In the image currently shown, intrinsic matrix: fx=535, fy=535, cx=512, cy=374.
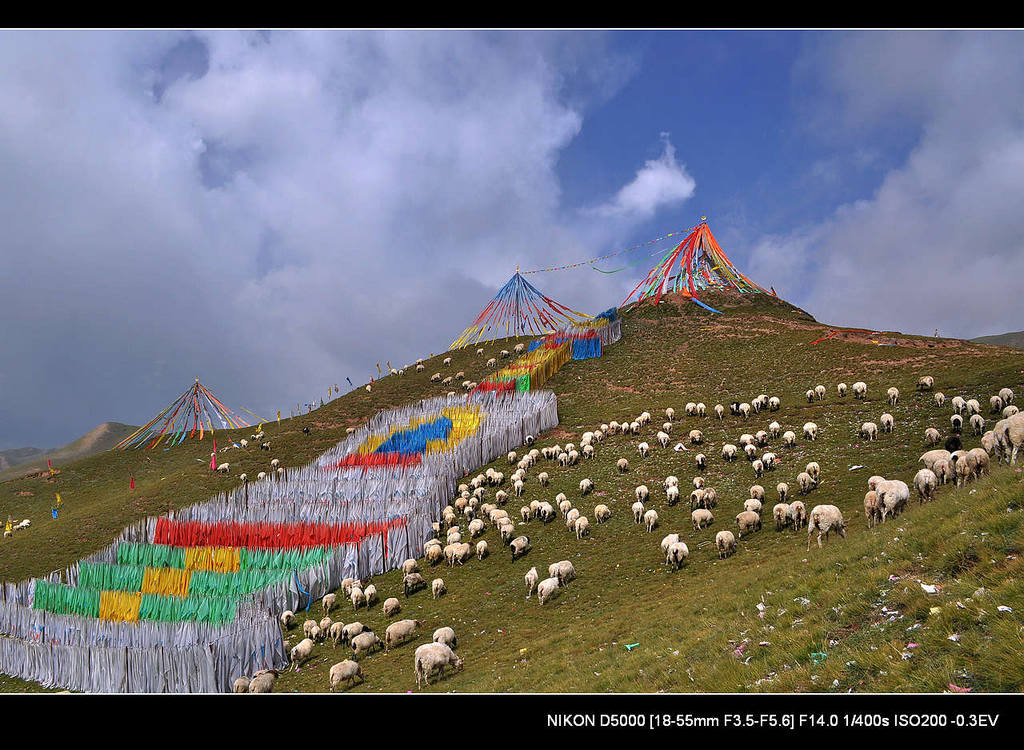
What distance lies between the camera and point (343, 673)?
1469 centimetres

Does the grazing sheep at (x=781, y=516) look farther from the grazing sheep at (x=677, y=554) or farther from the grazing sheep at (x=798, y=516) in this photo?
the grazing sheep at (x=677, y=554)

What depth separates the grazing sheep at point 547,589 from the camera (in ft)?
59.7

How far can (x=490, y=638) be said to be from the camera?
16406mm

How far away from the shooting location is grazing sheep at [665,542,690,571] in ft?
58.4

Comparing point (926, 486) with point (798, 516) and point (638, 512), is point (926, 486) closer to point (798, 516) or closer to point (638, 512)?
point (798, 516)

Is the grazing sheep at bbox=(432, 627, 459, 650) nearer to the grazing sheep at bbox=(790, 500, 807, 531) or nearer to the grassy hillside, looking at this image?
the grassy hillside

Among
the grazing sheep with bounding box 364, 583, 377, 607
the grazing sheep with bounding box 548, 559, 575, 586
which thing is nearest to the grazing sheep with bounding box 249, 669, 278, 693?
the grazing sheep with bounding box 364, 583, 377, 607

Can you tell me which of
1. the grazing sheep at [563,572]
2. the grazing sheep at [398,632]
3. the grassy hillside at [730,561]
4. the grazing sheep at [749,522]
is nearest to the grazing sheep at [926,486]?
the grassy hillside at [730,561]

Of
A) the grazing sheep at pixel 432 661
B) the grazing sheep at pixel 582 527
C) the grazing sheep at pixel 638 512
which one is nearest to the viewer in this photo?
the grazing sheep at pixel 432 661

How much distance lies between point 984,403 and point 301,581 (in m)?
33.7

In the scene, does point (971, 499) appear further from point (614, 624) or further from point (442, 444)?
point (442, 444)

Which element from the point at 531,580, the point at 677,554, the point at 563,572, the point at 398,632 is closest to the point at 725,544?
the point at 677,554

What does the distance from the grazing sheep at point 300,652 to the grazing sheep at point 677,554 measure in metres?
12.4
